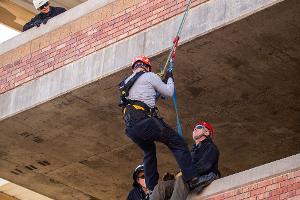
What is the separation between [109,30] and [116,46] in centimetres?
36

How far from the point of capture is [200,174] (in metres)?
14.2

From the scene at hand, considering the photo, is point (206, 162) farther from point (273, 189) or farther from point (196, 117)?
point (196, 117)

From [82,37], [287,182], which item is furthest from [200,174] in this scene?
[82,37]

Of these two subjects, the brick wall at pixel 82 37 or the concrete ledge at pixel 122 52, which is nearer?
the concrete ledge at pixel 122 52

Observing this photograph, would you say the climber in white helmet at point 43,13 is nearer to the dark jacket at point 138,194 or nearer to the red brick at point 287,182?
the dark jacket at point 138,194

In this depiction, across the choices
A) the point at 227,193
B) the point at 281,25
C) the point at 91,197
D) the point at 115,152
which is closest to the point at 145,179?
the point at 227,193

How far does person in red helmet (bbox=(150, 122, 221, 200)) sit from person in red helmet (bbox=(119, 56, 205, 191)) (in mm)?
126

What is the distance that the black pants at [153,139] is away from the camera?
1423 centimetres

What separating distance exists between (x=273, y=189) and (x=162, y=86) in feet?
6.98

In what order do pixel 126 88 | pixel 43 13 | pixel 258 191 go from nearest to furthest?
1. pixel 258 191
2. pixel 126 88
3. pixel 43 13

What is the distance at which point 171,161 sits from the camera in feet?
66.4

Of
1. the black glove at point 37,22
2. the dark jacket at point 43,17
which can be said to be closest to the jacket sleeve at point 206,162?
the dark jacket at point 43,17

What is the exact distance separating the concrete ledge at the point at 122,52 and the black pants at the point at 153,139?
1.93m

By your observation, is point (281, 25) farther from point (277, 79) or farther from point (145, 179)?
point (145, 179)
